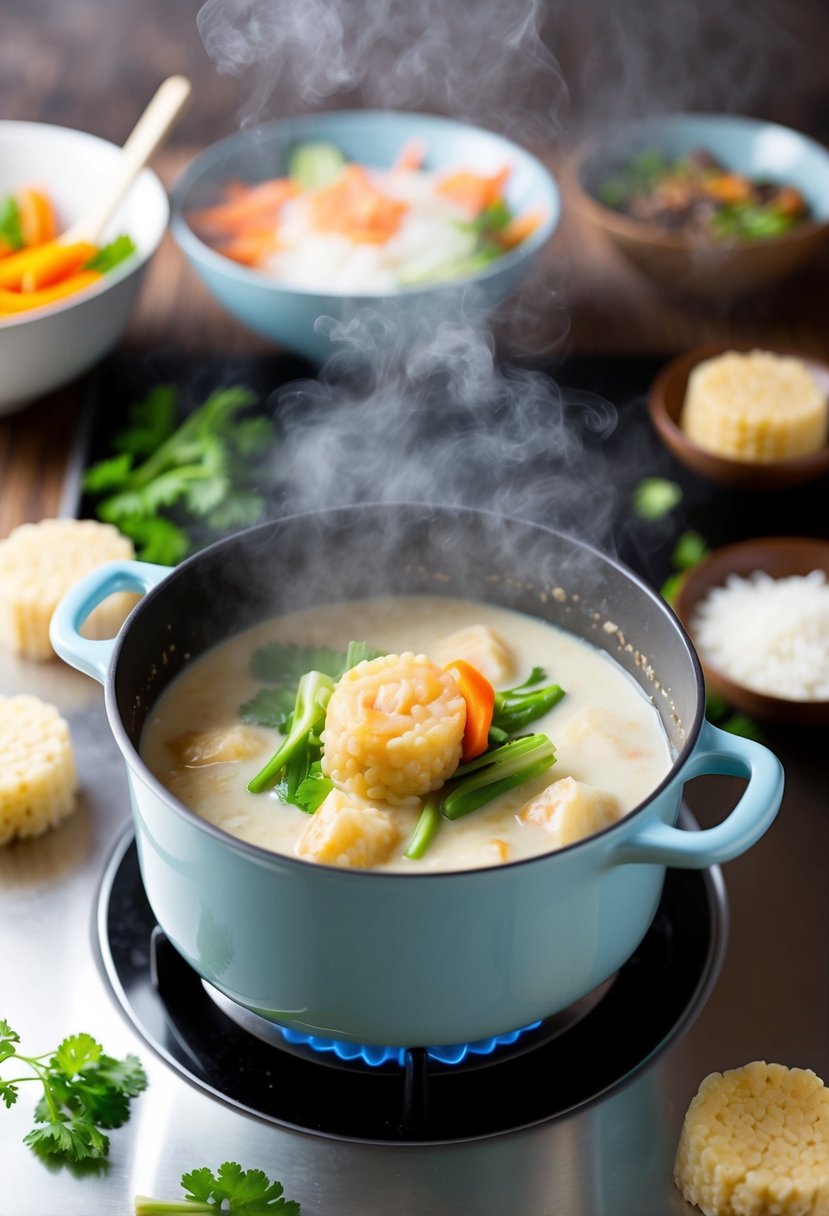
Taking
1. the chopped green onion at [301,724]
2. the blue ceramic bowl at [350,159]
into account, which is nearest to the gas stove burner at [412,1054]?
the chopped green onion at [301,724]

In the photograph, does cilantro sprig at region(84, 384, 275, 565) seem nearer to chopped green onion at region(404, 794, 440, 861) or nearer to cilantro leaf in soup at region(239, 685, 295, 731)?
cilantro leaf in soup at region(239, 685, 295, 731)

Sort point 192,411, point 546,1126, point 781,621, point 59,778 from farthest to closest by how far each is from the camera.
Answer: point 192,411, point 781,621, point 59,778, point 546,1126

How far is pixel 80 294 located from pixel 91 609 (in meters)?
0.98

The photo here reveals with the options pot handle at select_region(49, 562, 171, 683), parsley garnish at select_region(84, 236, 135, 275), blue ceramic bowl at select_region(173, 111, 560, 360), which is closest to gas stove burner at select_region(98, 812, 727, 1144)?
pot handle at select_region(49, 562, 171, 683)

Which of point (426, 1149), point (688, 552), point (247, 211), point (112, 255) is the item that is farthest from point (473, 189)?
point (426, 1149)

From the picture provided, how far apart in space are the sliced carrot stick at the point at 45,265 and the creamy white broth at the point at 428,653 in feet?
3.07

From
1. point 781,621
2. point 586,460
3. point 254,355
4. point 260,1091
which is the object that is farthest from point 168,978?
point 254,355

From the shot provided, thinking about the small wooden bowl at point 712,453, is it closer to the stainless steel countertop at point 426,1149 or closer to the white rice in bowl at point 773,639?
the white rice in bowl at point 773,639

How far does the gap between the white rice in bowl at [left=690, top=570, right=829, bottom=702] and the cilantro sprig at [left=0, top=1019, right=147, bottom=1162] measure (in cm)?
91

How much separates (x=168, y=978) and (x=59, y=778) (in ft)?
0.95

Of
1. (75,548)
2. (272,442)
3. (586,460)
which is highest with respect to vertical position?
(75,548)

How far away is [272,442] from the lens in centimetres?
224

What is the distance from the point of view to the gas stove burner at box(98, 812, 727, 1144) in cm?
130

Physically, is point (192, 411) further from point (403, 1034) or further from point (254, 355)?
point (403, 1034)
